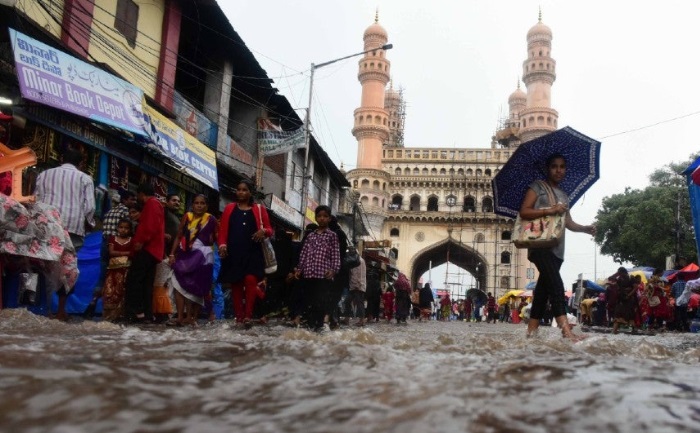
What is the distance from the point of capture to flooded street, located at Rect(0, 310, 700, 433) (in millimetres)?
1109

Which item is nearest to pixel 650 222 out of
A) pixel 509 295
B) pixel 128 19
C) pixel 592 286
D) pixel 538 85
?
pixel 509 295

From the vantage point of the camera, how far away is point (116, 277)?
224 inches

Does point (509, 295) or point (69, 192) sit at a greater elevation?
point (69, 192)

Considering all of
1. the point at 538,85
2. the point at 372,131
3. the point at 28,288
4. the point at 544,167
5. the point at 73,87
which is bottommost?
the point at 28,288

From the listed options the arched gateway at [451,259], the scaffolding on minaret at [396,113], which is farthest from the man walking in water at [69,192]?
the scaffolding on minaret at [396,113]

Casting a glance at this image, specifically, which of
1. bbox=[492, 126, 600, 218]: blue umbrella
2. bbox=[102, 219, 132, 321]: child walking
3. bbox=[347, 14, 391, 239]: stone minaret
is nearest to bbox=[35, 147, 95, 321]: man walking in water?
bbox=[102, 219, 132, 321]: child walking

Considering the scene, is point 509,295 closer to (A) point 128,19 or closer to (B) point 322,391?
(A) point 128,19

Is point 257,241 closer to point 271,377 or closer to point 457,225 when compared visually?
point 271,377

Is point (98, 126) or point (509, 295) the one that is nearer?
point (98, 126)

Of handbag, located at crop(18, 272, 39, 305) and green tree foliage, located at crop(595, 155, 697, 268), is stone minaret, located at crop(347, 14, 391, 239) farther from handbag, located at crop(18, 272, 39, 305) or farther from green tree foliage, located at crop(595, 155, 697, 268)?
handbag, located at crop(18, 272, 39, 305)

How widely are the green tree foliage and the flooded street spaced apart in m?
31.0

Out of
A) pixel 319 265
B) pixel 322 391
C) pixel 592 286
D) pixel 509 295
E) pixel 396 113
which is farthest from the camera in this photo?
pixel 396 113

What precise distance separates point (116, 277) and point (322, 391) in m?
4.71

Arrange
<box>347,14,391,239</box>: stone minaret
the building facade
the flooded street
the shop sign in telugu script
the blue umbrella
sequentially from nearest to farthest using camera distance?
1. the flooded street
2. the blue umbrella
3. the shop sign in telugu script
4. <box>347,14,391,239</box>: stone minaret
5. the building facade
